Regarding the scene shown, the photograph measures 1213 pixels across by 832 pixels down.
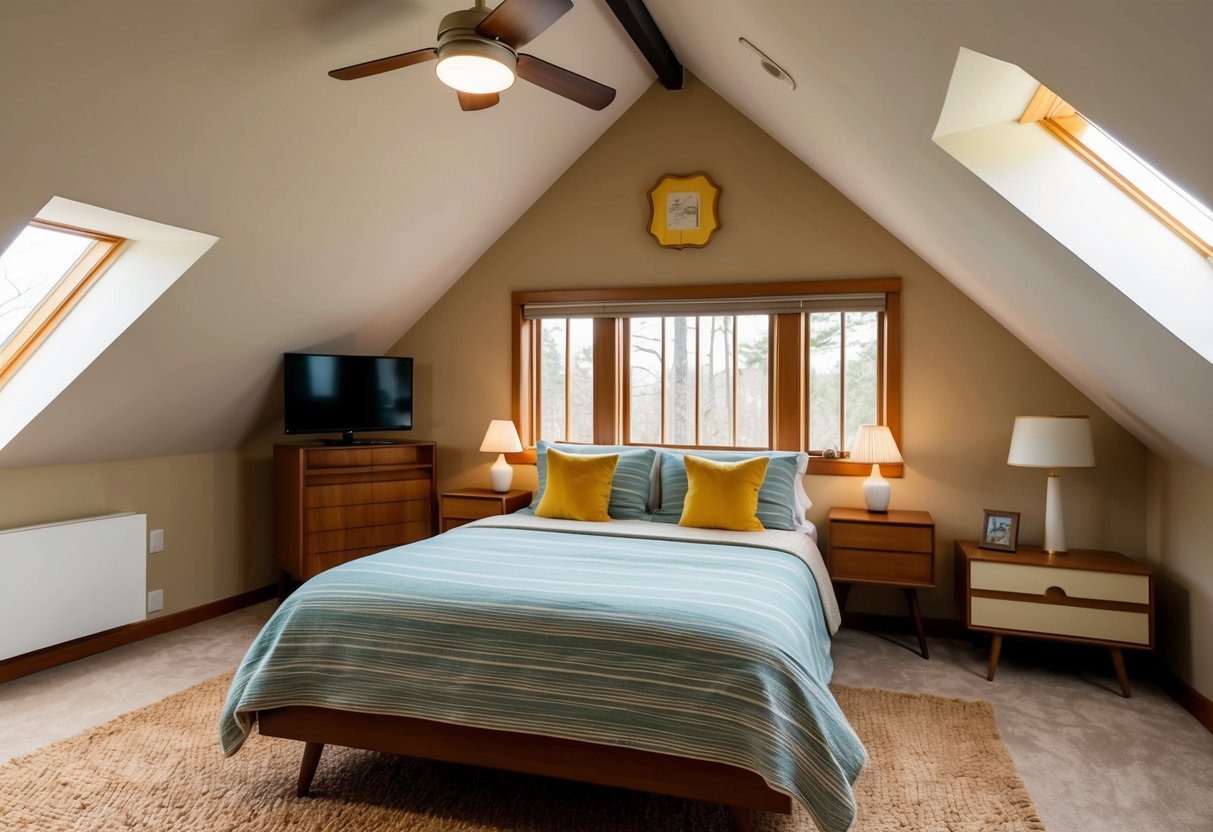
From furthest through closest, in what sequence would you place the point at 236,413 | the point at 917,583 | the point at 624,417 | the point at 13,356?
the point at 624,417, the point at 236,413, the point at 917,583, the point at 13,356

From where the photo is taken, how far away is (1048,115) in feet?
7.40

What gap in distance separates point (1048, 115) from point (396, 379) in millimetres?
3683

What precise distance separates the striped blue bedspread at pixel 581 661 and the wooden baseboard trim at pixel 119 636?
174cm

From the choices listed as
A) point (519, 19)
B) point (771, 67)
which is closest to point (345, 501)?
point (519, 19)

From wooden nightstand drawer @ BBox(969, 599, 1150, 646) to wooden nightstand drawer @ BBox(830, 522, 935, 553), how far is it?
35cm

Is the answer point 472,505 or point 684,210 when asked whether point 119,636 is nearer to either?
point 472,505

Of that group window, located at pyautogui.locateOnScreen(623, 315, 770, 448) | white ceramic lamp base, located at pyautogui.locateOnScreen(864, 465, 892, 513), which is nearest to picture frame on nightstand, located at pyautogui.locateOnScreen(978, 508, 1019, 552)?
white ceramic lamp base, located at pyautogui.locateOnScreen(864, 465, 892, 513)

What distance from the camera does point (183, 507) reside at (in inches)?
165

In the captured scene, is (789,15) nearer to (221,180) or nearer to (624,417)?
(221,180)

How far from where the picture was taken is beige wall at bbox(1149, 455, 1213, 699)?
298cm

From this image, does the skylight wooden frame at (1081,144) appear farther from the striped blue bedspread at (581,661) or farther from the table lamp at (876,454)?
the table lamp at (876,454)

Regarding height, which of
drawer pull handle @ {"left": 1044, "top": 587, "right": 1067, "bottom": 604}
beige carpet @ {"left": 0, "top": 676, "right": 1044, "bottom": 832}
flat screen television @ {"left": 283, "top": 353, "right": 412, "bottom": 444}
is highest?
flat screen television @ {"left": 283, "top": 353, "right": 412, "bottom": 444}

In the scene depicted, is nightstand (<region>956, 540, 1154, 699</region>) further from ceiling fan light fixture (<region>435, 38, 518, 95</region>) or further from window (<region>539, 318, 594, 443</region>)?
ceiling fan light fixture (<region>435, 38, 518, 95</region>)

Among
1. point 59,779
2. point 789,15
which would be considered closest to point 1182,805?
point 789,15
